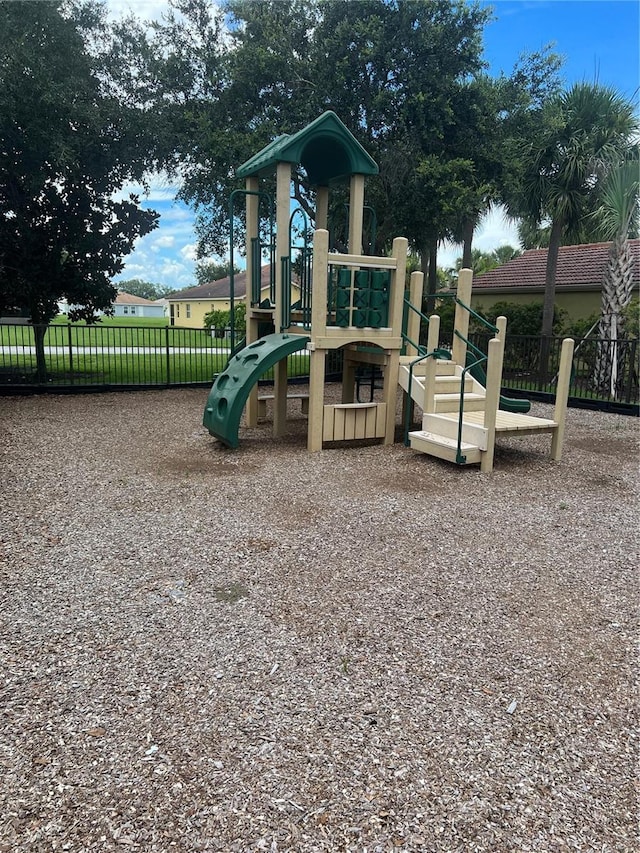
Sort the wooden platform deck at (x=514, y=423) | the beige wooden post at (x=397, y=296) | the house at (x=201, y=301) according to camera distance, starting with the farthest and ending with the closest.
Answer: the house at (x=201, y=301), the beige wooden post at (x=397, y=296), the wooden platform deck at (x=514, y=423)

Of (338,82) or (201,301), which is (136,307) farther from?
(338,82)

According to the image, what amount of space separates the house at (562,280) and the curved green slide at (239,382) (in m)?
13.1

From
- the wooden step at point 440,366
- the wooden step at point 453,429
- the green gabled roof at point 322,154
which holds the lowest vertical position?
the wooden step at point 453,429

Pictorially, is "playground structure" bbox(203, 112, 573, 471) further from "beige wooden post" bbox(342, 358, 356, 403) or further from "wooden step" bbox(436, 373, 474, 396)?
"beige wooden post" bbox(342, 358, 356, 403)

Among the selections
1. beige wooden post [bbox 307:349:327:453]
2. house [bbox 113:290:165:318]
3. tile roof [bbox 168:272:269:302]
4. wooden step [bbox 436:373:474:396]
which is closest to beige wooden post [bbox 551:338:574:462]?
wooden step [bbox 436:373:474:396]

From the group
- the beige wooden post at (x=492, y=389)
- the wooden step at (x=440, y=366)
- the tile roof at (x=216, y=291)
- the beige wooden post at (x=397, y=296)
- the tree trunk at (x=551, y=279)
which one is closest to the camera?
the beige wooden post at (x=492, y=389)

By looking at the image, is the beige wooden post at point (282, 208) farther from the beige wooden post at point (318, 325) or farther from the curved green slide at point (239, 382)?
the curved green slide at point (239, 382)

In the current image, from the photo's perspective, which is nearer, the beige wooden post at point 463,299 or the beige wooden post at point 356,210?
the beige wooden post at point 356,210

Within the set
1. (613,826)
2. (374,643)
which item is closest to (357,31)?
(374,643)

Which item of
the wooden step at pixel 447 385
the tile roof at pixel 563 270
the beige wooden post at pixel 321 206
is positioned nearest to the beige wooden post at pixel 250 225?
the beige wooden post at pixel 321 206

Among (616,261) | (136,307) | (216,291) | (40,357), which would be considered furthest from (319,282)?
(136,307)

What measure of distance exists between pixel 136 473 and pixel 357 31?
37.0 ft

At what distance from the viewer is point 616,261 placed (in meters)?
12.8

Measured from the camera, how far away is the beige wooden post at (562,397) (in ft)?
21.8
